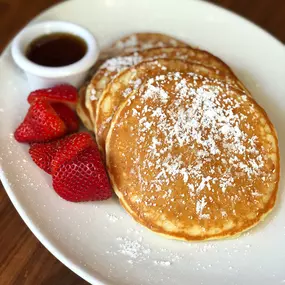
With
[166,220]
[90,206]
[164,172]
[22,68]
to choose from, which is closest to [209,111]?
[164,172]

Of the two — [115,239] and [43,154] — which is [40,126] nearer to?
[43,154]

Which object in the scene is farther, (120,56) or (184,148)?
(120,56)

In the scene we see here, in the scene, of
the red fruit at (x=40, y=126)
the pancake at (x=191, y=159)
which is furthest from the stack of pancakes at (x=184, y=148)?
the red fruit at (x=40, y=126)

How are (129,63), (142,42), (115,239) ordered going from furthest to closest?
(142,42) → (129,63) → (115,239)

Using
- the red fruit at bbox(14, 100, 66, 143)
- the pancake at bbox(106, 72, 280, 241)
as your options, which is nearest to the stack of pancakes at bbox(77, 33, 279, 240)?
the pancake at bbox(106, 72, 280, 241)

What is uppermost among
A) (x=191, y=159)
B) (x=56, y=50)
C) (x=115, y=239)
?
(x=191, y=159)

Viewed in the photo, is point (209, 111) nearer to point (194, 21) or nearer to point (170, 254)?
point (170, 254)

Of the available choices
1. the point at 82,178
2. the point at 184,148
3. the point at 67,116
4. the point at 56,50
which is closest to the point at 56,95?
the point at 67,116
